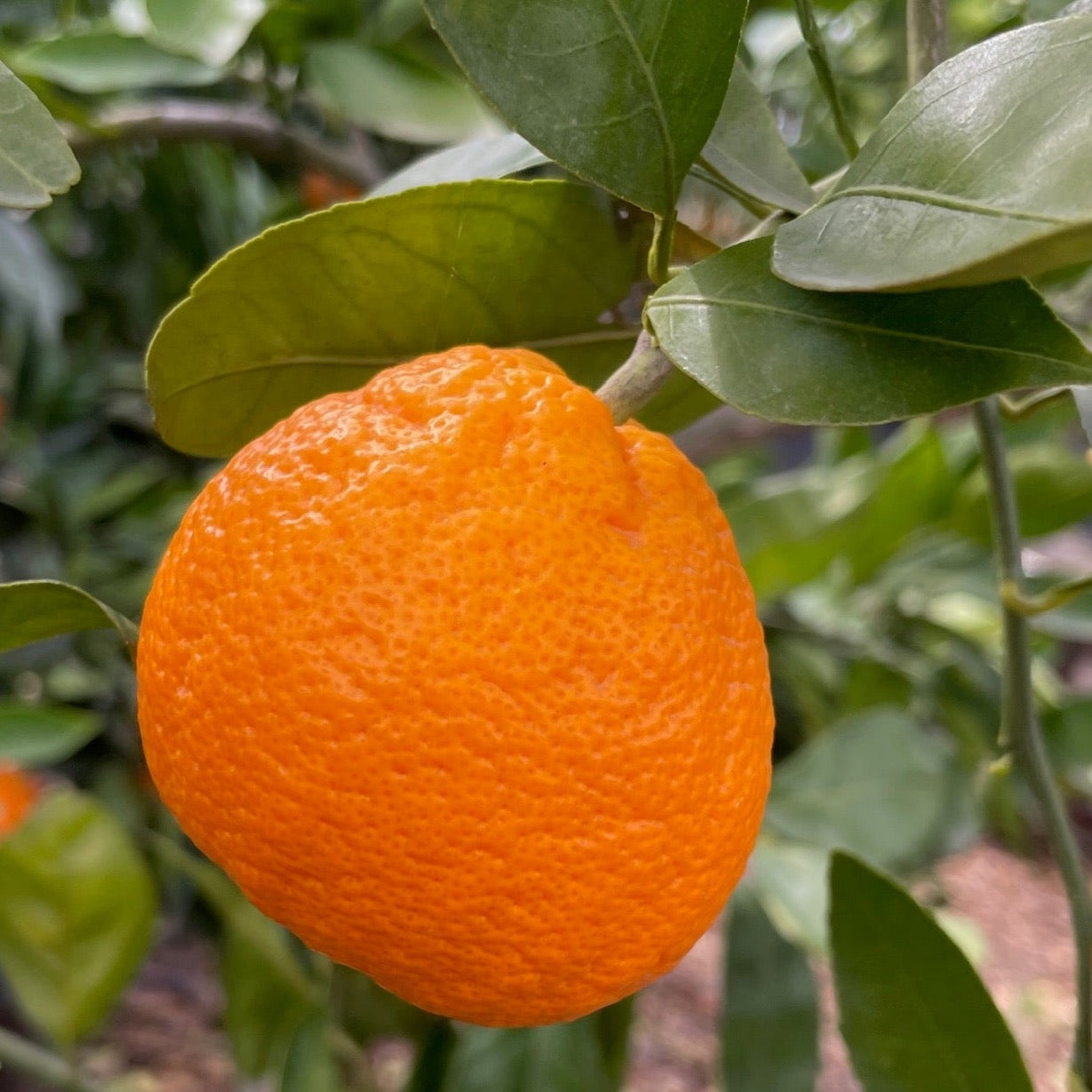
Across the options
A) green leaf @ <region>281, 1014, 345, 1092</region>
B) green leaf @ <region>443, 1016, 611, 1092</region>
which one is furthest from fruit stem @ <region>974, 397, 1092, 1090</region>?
green leaf @ <region>281, 1014, 345, 1092</region>

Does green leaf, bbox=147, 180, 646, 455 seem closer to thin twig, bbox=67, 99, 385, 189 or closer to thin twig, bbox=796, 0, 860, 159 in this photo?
thin twig, bbox=796, 0, 860, 159

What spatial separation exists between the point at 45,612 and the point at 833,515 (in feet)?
2.43

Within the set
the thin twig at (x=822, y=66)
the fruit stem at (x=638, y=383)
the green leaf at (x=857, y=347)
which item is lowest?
the fruit stem at (x=638, y=383)

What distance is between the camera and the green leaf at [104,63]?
70cm

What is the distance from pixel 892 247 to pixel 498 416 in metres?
0.11

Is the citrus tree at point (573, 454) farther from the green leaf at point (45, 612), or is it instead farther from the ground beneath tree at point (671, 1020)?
the ground beneath tree at point (671, 1020)

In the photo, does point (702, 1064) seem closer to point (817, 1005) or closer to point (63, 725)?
point (817, 1005)

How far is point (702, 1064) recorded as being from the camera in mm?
1524

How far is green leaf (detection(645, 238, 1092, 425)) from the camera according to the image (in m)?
0.26

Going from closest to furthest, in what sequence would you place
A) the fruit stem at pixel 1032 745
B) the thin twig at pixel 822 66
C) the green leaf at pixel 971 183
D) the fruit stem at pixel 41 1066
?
the green leaf at pixel 971 183, the thin twig at pixel 822 66, the fruit stem at pixel 1032 745, the fruit stem at pixel 41 1066

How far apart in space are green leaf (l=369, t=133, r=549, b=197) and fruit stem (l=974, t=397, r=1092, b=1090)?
0.65ft

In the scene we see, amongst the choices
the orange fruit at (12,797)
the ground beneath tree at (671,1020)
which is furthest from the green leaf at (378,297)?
the ground beneath tree at (671,1020)

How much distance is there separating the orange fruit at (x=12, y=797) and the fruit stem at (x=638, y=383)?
0.84 meters

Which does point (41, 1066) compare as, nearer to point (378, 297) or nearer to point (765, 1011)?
point (765, 1011)
